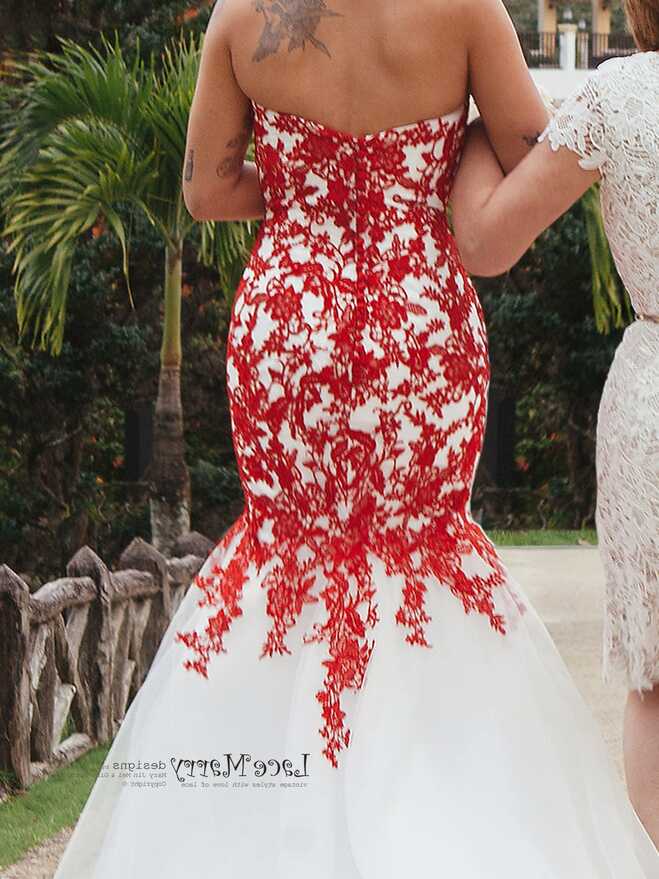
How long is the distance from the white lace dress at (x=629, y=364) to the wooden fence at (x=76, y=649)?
6.50ft

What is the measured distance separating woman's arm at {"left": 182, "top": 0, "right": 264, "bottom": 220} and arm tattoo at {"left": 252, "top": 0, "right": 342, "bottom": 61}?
10cm

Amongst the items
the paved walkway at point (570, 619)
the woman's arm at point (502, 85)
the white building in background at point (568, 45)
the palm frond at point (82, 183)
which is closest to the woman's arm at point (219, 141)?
the woman's arm at point (502, 85)

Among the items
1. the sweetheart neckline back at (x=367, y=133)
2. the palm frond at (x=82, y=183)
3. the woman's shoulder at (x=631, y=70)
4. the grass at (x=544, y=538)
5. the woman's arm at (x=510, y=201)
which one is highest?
the woman's shoulder at (x=631, y=70)

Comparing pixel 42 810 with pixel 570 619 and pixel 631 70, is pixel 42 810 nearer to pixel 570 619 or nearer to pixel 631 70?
pixel 631 70

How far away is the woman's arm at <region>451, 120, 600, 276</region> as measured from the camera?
2137 millimetres

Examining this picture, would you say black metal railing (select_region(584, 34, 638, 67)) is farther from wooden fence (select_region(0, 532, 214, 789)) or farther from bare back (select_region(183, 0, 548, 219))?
bare back (select_region(183, 0, 548, 219))

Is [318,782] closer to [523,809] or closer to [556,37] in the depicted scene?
[523,809]

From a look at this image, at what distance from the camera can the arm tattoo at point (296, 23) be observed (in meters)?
2.27

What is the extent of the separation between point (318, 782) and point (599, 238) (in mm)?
5041

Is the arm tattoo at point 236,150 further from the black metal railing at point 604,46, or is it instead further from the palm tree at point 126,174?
the black metal railing at point 604,46

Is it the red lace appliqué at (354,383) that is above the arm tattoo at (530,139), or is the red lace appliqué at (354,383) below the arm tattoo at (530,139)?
below

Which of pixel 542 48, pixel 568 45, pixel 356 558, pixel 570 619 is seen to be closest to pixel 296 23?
pixel 356 558

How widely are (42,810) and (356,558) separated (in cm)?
181

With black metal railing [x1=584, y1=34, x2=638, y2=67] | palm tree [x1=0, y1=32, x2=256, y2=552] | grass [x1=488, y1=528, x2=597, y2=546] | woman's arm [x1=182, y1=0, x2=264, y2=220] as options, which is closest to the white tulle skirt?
woman's arm [x1=182, y1=0, x2=264, y2=220]
